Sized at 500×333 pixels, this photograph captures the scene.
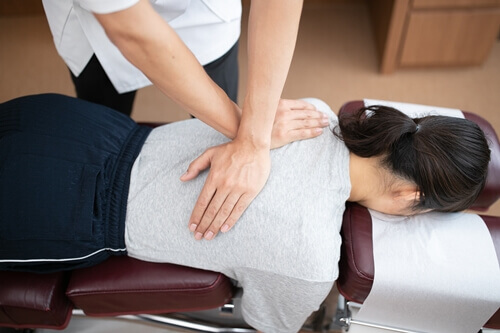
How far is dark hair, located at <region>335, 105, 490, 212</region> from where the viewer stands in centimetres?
108

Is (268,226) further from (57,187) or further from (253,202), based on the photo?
(57,187)

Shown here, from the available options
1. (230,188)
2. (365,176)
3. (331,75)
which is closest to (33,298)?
(230,188)

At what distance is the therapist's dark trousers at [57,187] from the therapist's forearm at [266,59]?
374mm

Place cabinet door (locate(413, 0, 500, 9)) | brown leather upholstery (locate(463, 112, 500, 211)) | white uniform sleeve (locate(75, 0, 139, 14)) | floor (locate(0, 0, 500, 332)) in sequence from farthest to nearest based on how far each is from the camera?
1. floor (locate(0, 0, 500, 332))
2. cabinet door (locate(413, 0, 500, 9))
3. brown leather upholstery (locate(463, 112, 500, 211))
4. white uniform sleeve (locate(75, 0, 139, 14))

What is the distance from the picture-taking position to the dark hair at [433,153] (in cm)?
108

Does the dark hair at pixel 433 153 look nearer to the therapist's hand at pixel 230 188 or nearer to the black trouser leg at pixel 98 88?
the therapist's hand at pixel 230 188

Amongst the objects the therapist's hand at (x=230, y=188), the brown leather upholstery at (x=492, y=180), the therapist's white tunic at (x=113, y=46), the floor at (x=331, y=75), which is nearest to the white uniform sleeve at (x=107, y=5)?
the therapist's white tunic at (x=113, y=46)

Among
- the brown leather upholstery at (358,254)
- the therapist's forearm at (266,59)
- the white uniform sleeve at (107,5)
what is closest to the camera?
the white uniform sleeve at (107,5)

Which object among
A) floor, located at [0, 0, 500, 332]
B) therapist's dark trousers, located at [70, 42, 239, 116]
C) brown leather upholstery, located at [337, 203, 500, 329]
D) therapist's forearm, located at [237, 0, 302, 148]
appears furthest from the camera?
floor, located at [0, 0, 500, 332]

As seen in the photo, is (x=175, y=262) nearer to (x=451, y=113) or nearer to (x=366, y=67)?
(x=451, y=113)

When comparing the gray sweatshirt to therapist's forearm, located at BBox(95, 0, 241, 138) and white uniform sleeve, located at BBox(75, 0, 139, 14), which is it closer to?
therapist's forearm, located at BBox(95, 0, 241, 138)

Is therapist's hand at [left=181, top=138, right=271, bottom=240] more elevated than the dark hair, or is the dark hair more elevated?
the dark hair

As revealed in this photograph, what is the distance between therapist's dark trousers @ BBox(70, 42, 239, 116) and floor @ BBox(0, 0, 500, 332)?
81 centimetres

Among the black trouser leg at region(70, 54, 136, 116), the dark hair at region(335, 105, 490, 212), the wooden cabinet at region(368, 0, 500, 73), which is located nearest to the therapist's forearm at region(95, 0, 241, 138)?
the dark hair at region(335, 105, 490, 212)
